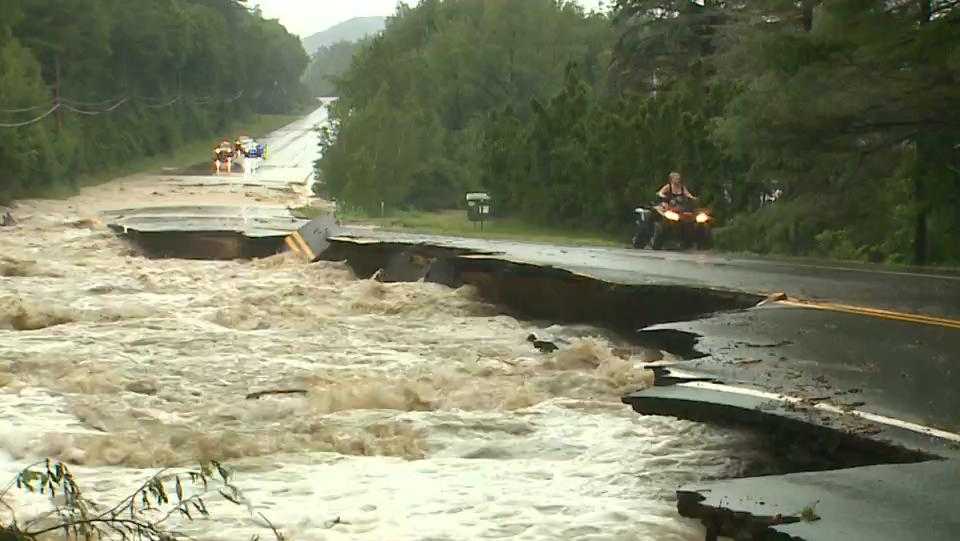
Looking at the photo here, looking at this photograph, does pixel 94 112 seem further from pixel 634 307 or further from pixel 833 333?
pixel 833 333

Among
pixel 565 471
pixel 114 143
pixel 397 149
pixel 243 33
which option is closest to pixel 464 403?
pixel 565 471

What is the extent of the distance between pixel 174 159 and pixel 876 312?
82.1 m

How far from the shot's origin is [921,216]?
21016 millimetres

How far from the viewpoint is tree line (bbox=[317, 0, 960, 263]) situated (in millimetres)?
19609

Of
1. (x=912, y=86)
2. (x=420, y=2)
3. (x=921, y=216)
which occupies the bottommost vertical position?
(x=921, y=216)

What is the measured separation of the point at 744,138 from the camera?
20797 millimetres

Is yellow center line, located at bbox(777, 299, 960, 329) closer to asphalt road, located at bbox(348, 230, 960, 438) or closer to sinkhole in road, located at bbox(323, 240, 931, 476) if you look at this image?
asphalt road, located at bbox(348, 230, 960, 438)

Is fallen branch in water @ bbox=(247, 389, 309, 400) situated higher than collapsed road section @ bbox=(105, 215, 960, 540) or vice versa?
collapsed road section @ bbox=(105, 215, 960, 540)

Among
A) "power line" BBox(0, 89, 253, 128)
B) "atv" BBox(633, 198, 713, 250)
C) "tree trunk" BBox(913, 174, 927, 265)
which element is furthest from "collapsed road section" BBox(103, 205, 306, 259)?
"power line" BBox(0, 89, 253, 128)

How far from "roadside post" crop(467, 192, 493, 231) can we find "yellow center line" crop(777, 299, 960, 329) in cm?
1865

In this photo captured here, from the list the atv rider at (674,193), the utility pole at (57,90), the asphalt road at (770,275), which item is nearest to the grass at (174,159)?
the utility pole at (57,90)

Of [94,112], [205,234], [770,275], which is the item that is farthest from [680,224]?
[94,112]

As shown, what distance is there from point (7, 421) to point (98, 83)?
251 ft

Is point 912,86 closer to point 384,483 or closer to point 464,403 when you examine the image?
point 464,403
